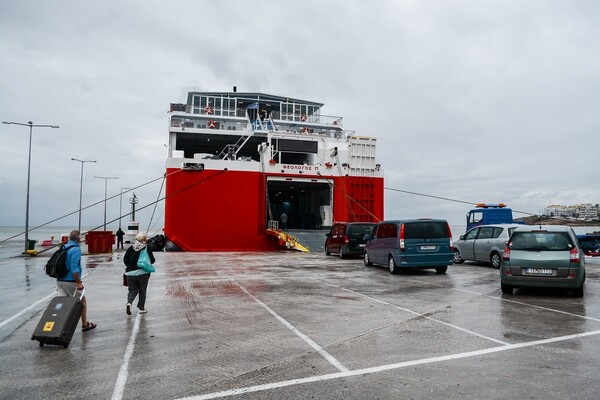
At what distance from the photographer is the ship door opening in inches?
1057


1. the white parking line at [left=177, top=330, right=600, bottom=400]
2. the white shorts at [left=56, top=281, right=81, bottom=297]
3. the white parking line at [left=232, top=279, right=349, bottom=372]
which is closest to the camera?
the white parking line at [left=177, top=330, right=600, bottom=400]

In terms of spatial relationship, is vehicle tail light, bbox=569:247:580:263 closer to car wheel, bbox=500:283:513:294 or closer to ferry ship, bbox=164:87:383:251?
car wheel, bbox=500:283:513:294

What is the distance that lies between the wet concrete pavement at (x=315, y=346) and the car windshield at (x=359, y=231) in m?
7.93

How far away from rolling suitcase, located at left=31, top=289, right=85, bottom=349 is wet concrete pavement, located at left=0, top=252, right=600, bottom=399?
0.15 m

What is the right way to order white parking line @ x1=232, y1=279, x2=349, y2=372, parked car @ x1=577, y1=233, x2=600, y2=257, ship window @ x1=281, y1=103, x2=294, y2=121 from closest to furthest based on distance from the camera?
white parking line @ x1=232, y1=279, x2=349, y2=372, parked car @ x1=577, y1=233, x2=600, y2=257, ship window @ x1=281, y1=103, x2=294, y2=121

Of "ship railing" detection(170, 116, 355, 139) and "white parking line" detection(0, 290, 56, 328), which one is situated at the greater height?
"ship railing" detection(170, 116, 355, 139)

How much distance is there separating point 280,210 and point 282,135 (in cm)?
1466

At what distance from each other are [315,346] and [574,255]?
6.03 meters

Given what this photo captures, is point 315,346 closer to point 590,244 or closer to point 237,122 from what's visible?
point 590,244

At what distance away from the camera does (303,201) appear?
36.2m

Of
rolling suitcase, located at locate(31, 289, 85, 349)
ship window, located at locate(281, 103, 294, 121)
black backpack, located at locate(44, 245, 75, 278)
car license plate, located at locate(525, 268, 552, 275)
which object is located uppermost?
ship window, located at locate(281, 103, 294, 121)

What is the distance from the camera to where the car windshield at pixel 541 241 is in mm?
9045

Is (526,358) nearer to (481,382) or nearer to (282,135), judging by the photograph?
(481,382)

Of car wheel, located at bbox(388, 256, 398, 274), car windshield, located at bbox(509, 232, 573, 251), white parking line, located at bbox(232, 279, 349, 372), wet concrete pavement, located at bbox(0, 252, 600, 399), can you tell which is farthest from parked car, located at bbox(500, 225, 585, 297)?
white parking line, located at bbox(232, 279, 349, 372)
